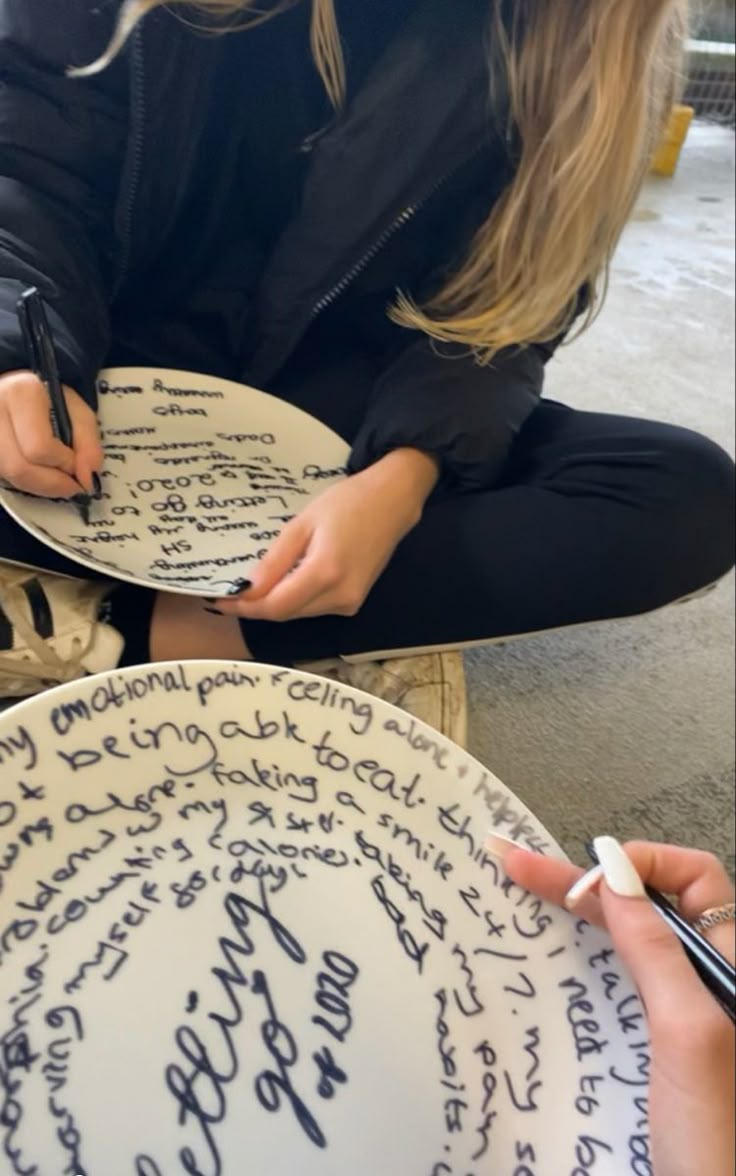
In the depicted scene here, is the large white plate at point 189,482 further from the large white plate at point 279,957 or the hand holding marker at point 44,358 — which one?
the large white plate at point 279,957

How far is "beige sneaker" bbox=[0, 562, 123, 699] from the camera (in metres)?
0.54

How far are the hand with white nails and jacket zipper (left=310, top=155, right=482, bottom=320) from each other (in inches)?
16.9

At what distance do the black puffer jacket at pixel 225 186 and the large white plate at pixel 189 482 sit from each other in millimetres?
35

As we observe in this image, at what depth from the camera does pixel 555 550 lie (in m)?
0.66

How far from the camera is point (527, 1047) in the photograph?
14.8 inches

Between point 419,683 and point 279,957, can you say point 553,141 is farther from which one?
point 279,957

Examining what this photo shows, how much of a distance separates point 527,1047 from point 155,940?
0.15m

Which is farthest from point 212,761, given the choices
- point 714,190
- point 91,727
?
point 714,190

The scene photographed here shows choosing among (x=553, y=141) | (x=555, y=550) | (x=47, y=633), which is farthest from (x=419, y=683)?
(x=553, y=141)

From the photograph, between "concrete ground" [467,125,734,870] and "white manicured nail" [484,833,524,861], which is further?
"concrete ground" [467,125,734,870]

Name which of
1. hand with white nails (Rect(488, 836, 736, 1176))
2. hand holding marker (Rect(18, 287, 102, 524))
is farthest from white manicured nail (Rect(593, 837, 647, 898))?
hand holding marker (Rect(18, 287, 102, 524))

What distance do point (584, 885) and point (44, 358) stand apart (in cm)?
37

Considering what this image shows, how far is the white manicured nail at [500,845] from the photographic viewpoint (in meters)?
0.38

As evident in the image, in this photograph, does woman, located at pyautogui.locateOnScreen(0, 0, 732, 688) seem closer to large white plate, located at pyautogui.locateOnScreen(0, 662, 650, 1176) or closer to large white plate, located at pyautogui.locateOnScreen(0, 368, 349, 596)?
large white plate, located at pyautogui.locateOnScreen(0, 368, 349, 596)
